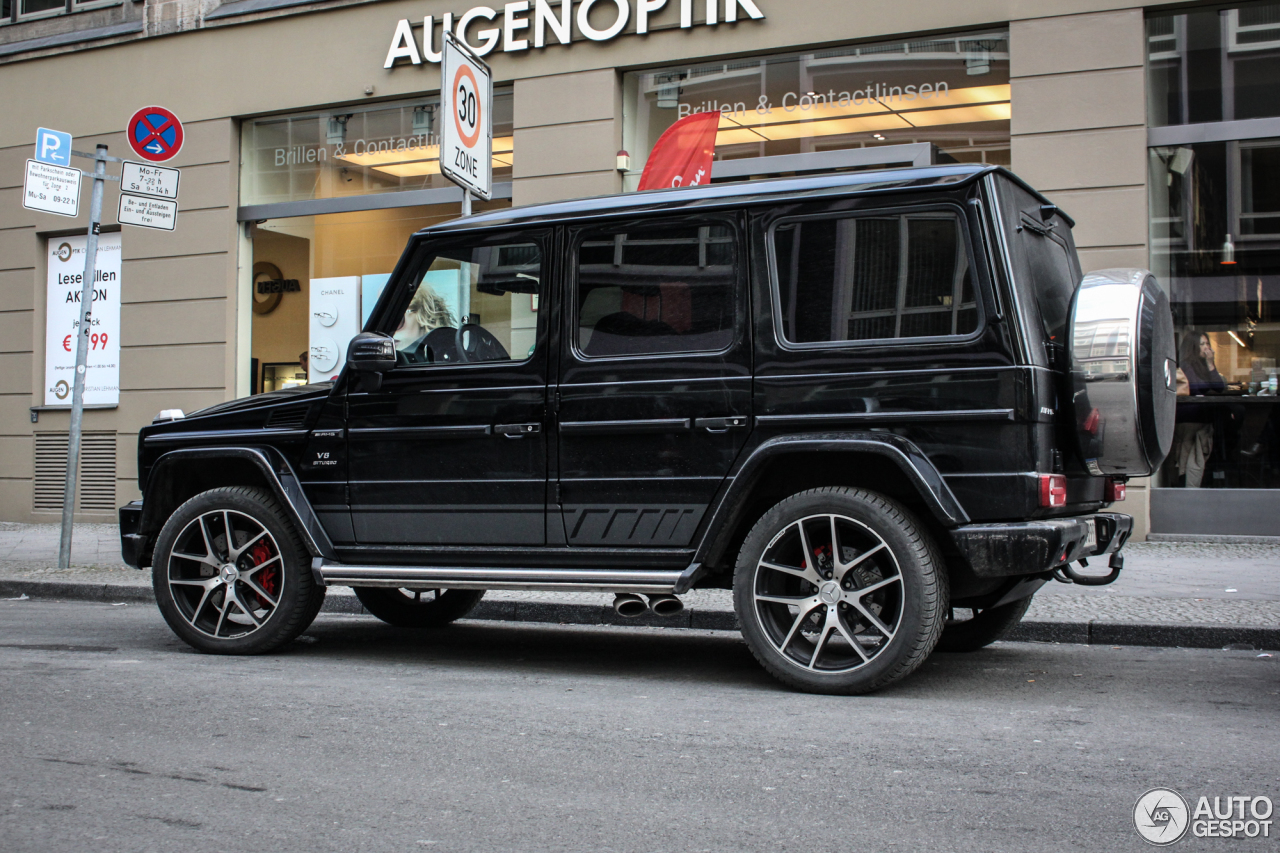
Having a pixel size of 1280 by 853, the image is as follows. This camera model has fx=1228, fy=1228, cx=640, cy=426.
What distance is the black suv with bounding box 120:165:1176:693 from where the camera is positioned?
15.5ft

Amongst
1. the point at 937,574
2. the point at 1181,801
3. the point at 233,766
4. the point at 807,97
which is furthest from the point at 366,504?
the point at 807,97

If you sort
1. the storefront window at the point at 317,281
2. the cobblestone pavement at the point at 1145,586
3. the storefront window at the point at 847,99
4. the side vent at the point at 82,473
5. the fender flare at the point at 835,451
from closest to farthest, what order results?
the fender flare at the point at 835,451 < the cobblestone pavement at the point at 1145,586 < the storefront window at the point at 847,99 < the storefront window at the point at 317,281 < the side vent at the point at 82,473

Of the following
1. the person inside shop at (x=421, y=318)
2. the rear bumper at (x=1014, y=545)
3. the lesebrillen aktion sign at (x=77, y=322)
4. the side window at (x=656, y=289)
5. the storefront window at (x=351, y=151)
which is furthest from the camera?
the lesebrillen aktion sign at (x=77, y=322)

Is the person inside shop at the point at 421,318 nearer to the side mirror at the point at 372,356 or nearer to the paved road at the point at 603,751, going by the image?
the side mirror at the point at 372,356

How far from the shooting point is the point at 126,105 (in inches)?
571

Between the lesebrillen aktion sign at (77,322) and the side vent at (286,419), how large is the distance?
30.7 feet

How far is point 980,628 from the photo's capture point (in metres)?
6.02

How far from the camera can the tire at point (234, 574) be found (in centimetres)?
588

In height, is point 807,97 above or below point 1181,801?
above

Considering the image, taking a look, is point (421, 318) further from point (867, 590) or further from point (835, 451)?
point (867, 590)

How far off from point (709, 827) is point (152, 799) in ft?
5.26

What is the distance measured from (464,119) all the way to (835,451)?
4.10 metres

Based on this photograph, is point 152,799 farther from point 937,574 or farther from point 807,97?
point 807,97

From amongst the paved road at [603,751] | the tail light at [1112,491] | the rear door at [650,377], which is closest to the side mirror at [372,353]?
the rear door at [650,377]
